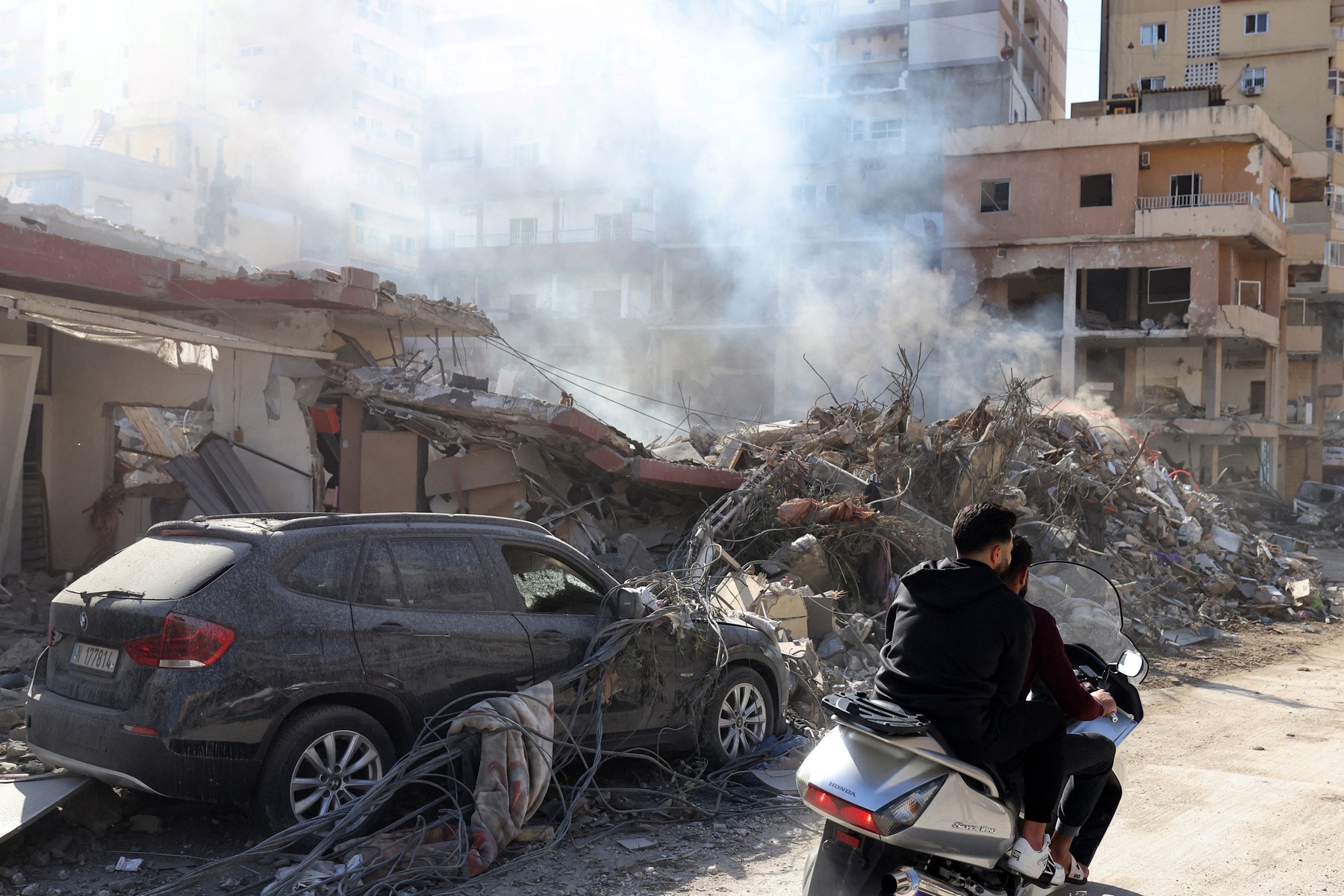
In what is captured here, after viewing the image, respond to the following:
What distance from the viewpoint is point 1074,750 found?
3.99m

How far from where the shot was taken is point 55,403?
11.7m

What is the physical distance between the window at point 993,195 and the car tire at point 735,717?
34467mm

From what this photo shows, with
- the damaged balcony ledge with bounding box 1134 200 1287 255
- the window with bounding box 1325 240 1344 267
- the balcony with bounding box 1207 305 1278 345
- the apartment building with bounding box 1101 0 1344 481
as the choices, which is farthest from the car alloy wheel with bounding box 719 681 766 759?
the window with bounding box 1325 240 1344 267

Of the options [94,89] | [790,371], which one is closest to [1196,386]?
[790,371]

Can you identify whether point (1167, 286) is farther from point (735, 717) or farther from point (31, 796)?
point (31, 796)

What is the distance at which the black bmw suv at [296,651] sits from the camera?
4.96 metres

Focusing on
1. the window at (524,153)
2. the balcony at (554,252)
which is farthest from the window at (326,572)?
the window at (524,153)

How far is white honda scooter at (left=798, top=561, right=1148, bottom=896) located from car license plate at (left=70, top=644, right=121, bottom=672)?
10.7ft

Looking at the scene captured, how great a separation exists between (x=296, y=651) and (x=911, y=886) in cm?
302

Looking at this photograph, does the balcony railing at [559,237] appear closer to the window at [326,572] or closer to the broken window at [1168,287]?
the broken window at [1168,287]

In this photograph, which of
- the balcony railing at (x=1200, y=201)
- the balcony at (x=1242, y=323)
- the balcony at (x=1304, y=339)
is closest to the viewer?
the balcony at (x=1242, y=323)

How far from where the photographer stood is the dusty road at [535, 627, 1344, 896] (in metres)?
5.08

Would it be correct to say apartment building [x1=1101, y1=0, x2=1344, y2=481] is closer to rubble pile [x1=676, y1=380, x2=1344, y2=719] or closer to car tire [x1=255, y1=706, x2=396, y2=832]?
rubble pile [x1=676, y1=380, x2=1344, y2=719]

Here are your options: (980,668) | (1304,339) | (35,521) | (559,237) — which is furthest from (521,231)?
(980,668)
